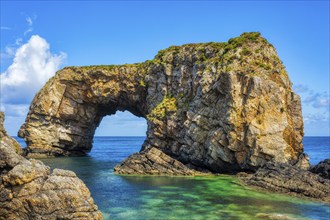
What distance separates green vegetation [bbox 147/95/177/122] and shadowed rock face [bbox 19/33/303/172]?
0.20 metres

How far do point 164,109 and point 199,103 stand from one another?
Result: 30.7ft

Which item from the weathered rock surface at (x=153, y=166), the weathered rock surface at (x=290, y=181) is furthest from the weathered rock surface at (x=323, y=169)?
the weathered rock surface at (x=153, y=166)

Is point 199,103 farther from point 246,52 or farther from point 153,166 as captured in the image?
point 153,166

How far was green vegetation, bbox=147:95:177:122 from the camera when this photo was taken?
6860 cm

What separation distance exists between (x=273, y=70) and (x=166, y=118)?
2221 centimetres

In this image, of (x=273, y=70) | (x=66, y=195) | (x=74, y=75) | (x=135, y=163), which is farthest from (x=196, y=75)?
(x=66, y=195)

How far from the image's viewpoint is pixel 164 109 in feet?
230

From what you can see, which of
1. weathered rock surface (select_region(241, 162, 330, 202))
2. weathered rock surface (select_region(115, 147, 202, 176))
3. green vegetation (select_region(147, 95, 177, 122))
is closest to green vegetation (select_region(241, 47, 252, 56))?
green vegetation (select_region(147, 95, 177, 122))

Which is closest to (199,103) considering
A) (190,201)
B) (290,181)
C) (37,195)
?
(290,181)

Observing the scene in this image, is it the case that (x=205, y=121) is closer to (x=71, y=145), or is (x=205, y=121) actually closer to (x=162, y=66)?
(x=162, y=66)

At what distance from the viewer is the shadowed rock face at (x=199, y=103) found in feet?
182

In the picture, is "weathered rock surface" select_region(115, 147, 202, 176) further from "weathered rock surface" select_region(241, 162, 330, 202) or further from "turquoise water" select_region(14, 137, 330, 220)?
"weathered rock surface" select_region(241, 162, 330, 202)

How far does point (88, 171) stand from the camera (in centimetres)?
6450

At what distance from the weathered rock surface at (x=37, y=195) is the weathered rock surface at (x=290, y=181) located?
26.5 meters
